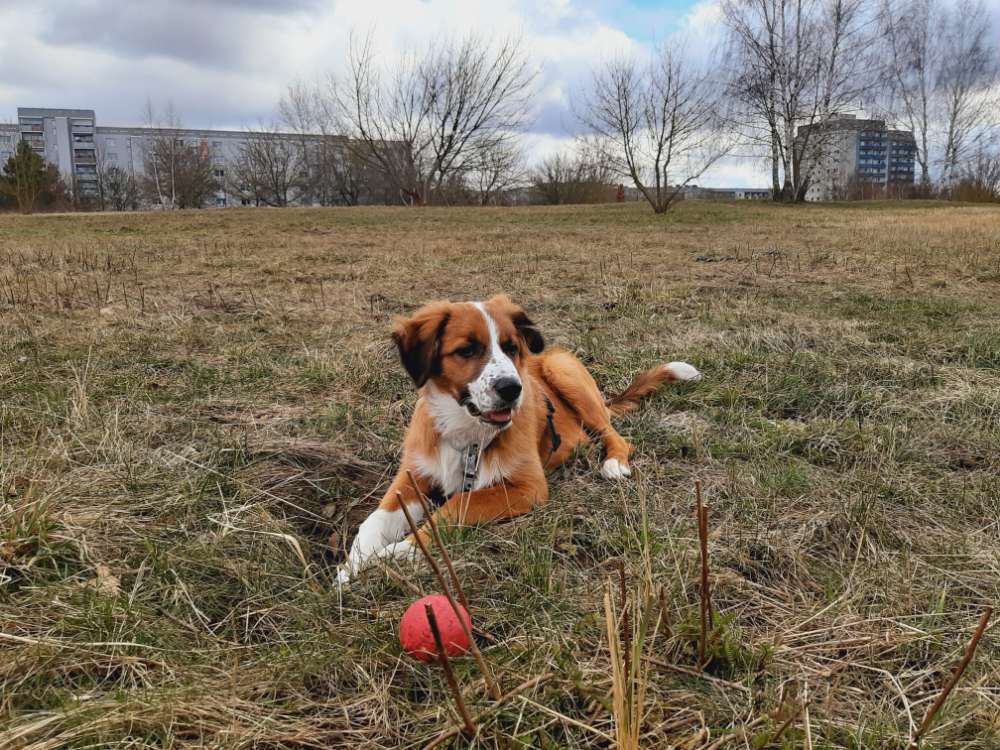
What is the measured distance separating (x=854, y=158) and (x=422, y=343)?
62723mm

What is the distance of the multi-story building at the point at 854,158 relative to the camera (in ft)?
109

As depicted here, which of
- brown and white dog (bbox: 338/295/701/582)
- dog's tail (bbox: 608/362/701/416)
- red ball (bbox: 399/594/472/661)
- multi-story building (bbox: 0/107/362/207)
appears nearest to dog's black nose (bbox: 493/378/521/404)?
brown and white dog (bbox: 338/295/701/582)

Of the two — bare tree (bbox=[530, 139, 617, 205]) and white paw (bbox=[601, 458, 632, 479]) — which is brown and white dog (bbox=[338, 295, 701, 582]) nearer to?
white paw (bbox=[601, 458, 632, 479])

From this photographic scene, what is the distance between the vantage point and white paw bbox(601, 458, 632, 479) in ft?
9.41

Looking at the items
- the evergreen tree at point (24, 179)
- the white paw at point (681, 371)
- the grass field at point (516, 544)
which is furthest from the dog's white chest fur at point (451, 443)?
the evergreen tree at point (24, 179)

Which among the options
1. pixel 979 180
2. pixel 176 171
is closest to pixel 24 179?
pixel 176 171

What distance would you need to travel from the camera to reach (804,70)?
31.8 meters

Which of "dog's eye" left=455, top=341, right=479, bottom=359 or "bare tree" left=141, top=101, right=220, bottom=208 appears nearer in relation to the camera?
"dog's eye" left=455, top=341, right=479, bottom=359

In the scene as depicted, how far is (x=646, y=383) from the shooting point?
3926mm

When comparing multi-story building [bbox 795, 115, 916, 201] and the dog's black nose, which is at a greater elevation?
multi-story building [bbox 795, 115, 916, 201]

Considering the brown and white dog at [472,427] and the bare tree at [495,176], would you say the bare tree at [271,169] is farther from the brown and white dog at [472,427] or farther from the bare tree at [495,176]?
the brown and white dog at [472,427]

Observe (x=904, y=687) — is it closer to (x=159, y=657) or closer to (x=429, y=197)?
(x=159, y=657)

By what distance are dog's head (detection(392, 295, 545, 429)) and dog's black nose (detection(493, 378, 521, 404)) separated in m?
0.02

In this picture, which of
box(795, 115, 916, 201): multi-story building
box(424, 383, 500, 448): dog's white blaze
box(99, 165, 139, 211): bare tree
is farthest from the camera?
box(99, 165, 139, 211): bare tree
